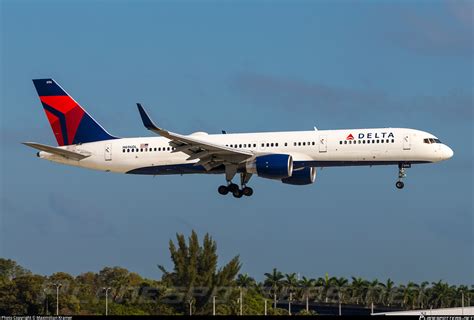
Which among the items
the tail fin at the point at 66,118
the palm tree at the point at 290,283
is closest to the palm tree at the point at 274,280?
the palm tree at the point at 290,283

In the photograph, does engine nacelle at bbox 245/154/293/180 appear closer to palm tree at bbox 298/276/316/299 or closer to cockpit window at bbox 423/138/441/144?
cockpit window at bbox 423/138/441/144

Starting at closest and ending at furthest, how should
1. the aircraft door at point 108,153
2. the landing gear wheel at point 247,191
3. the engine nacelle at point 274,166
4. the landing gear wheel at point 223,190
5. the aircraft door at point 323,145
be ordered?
1. the aircraft door at point 323,145
2. the engine nacelle at point 274,166
3. the landing gear wheel at point 247,191
4. the landing gear wheel at point 223,190
5. the aircraft door at point 108,153

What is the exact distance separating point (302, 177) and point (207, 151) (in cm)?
757

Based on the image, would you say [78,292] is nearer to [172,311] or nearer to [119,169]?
[172,311]

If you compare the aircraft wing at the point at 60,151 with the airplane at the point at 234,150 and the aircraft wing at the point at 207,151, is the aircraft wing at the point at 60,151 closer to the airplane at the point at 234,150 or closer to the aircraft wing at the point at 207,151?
the airplane at the point at 234,150

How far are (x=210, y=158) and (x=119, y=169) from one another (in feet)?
23.0

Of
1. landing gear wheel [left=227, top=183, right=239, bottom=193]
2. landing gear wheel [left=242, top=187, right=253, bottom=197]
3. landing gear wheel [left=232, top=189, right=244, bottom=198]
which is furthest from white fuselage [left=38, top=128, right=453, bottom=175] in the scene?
landing gear wheel [left=242, top=187, right=253, bottom=197]

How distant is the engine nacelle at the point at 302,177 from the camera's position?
233 feet

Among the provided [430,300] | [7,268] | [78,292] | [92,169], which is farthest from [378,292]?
[92,169]

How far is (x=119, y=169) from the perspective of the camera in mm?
71688

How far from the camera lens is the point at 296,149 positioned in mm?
66875

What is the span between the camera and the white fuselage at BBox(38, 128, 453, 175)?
65250mm

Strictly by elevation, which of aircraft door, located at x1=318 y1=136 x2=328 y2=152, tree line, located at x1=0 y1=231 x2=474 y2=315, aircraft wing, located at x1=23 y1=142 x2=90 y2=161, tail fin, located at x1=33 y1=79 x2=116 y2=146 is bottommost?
tree line, located at x1=0 y1=231 x2=474 y2=315

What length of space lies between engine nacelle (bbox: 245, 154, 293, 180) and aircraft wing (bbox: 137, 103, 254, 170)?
3.63ft
